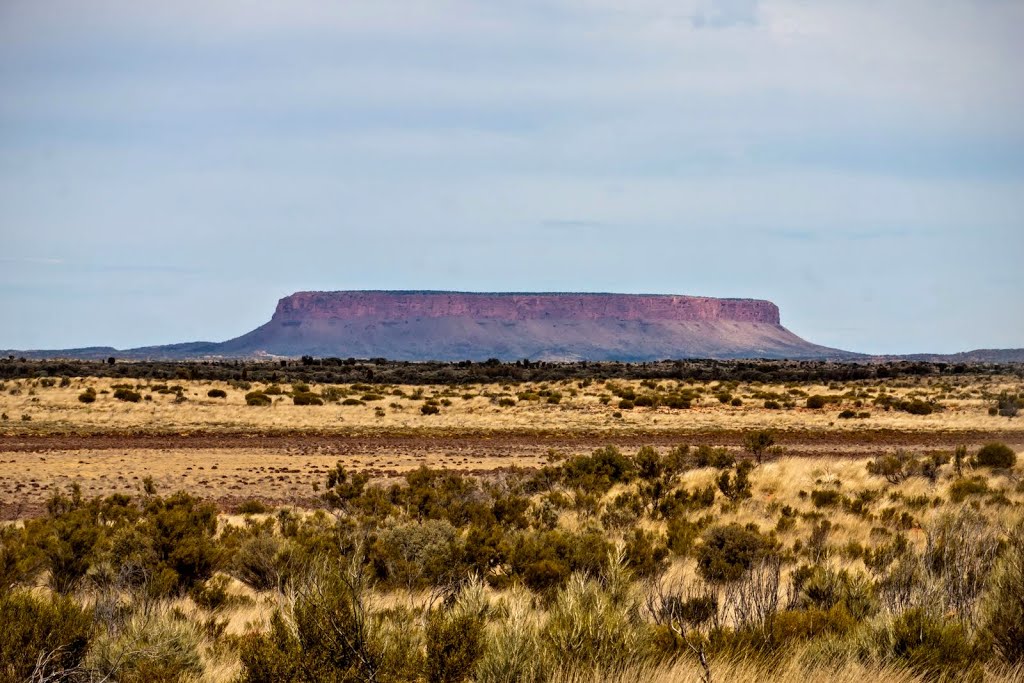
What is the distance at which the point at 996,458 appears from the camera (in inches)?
885

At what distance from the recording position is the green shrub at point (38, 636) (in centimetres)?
610

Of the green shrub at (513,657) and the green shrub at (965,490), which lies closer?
the green shrub at (513,657)

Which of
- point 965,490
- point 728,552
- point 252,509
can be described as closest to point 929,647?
point 728,552

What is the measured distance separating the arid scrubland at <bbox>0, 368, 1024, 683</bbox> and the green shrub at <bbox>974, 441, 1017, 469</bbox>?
0.04 metres

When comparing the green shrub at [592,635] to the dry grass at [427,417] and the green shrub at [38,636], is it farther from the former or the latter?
the dry grass at [427,417]

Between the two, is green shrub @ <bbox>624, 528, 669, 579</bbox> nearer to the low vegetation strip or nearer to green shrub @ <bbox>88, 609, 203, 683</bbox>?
the low vegetation strip

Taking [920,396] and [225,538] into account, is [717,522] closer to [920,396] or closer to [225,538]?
[225,538]

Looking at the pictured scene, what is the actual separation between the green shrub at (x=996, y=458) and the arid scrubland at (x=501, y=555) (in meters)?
0.04

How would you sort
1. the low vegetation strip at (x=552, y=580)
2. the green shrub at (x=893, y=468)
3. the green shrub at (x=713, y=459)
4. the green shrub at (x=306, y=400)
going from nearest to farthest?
the low vegetation strip at (x=552, y=580), the green shrub at (x=893, y=468), the green shrub at (x=713, y=459), the green shrub at (x=306, y=400)

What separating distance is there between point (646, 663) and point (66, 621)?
4.00m

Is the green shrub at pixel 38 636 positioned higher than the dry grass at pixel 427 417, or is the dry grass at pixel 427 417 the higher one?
the green shrub at pixel 38 636

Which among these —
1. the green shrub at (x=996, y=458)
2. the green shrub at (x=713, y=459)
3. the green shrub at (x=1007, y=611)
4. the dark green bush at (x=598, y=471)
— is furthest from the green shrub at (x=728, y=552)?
the green shrub at (x=996, y=458)

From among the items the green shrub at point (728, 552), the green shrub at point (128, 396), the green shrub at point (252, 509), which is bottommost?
the green shrub at point (252, 509)

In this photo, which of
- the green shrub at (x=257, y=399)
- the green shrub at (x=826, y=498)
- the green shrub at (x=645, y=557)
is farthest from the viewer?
the green shrub at (x=257, y=399)
